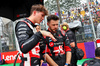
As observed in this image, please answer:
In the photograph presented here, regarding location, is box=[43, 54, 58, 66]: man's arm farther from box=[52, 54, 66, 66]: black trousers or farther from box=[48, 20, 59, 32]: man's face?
box=[48, 20, 59, 32]: man's face

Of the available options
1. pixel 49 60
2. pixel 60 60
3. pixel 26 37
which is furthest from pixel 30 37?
pixel 60 60

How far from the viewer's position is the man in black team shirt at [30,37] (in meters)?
1.55

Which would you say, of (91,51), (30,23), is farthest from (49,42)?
(91,51)

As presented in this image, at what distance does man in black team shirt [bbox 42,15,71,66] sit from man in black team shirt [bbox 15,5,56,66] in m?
0.62

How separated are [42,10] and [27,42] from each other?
53 cm

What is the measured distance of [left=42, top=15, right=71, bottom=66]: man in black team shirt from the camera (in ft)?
7.88

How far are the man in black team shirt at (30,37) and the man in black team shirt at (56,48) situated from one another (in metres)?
0.62

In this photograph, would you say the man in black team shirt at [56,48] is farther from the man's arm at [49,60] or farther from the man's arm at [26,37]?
the man's arm at [26,37]

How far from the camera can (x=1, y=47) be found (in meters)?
11.4

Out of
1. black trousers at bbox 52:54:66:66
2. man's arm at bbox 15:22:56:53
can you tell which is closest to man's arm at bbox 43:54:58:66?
black trousers at bbox 52:54:66:66

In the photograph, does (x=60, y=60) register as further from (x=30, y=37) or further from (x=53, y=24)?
(x=30, y=37)

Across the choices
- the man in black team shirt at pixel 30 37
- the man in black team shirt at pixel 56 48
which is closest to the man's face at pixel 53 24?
the man in black team shirt at pixel 56 48

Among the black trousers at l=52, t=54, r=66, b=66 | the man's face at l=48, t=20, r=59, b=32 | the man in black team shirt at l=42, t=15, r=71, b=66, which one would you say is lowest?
the black trousers at l=52, t=54, r=66, b=66

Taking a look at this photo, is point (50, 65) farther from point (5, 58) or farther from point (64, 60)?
point (5, 58)
